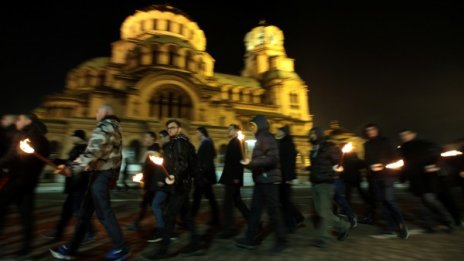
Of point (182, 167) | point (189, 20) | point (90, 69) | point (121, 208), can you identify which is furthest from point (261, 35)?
point (182, 167)

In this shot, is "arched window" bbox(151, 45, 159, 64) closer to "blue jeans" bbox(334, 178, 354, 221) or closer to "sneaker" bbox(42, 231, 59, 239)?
"sneaker" bbox(42, 231, 59, 239)

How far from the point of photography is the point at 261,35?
52.7 m

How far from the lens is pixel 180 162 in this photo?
4.42 meters

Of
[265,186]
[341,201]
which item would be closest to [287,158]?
[341,201]

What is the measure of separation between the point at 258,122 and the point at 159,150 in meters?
2.53

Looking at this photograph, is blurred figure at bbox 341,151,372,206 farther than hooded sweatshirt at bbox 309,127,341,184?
Yes

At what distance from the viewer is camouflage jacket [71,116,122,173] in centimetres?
380

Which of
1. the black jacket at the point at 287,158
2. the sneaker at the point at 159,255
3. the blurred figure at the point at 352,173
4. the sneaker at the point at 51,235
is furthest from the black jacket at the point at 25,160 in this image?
the blurred figure at the point at 352,173

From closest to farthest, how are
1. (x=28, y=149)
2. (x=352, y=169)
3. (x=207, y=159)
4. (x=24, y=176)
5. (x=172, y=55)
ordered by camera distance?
(x=28, y=149) < (x=24, y=176) < (x=207, y=159) < (x=352, y=169) < (x=172, y=55)

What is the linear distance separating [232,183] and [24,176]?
3304mm

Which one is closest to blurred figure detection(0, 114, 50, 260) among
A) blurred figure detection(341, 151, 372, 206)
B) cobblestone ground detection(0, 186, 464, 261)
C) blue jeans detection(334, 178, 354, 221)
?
cobblestone ground detection(0, 186, 464, 261)

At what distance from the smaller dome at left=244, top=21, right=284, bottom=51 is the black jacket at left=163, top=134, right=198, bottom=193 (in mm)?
49373

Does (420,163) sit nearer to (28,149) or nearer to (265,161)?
(265,161)

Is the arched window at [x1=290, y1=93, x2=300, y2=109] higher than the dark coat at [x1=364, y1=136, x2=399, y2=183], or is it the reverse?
the arched window at [x1=290, y1=93, x2=300, y2=109]
